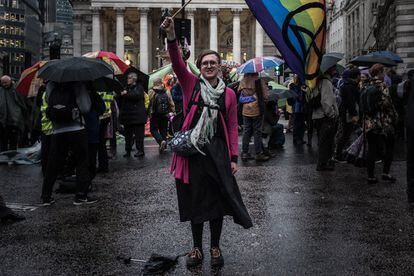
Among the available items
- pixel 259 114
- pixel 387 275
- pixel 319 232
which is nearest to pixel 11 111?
pixel 259 114

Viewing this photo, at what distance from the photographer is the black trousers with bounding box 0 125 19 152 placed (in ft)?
47.7

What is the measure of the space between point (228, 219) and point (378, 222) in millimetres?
1781

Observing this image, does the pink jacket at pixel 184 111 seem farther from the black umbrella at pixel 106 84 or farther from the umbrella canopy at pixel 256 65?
the umbrella canopy at pixel 256 65

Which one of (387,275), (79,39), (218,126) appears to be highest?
(79,39)

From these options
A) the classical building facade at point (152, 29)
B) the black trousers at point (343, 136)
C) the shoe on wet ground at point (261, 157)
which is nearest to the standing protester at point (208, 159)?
the black trousers at point (343, 136)

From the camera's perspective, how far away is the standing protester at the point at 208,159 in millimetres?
4957

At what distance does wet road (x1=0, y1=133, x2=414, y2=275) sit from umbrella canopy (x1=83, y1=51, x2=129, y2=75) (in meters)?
4.61

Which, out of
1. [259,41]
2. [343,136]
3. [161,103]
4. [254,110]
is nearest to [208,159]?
[254,110]

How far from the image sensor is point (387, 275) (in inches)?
→ 189

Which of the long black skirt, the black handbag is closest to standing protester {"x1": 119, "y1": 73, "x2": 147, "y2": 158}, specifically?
the black handbag

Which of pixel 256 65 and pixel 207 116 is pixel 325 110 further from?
pixel 207 116

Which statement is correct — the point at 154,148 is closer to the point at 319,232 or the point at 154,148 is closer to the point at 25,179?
the point at 25,179

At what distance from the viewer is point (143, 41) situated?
Answer: 74.5 m

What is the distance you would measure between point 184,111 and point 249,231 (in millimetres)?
1868
